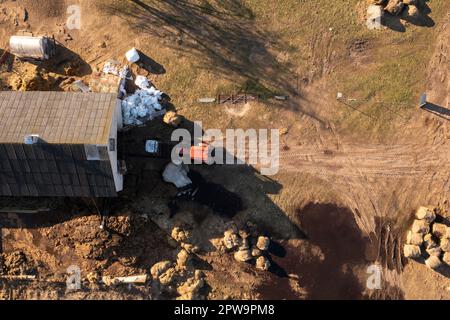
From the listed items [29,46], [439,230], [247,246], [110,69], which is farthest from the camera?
[110,69]

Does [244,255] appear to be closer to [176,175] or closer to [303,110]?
[176,175]

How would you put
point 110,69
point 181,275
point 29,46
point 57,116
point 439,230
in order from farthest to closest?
point 181,275 → point 110,69 → point 439,230 → point 29,46 → point 57,116

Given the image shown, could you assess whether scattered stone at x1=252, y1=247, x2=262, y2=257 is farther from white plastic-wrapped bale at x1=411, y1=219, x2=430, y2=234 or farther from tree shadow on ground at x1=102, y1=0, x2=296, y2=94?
tree shadow on ground at x1=102, y1=0, x2=296, y2=94

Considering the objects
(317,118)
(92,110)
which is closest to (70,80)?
(92,110)

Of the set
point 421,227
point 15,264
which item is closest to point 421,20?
point 421,227

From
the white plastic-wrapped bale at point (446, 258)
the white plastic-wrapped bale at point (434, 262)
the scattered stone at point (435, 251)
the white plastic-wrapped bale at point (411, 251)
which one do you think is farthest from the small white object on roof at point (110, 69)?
the white plastic-wrapped bale at point (446, 258)
